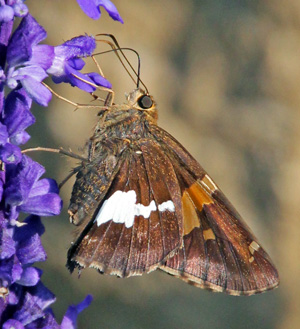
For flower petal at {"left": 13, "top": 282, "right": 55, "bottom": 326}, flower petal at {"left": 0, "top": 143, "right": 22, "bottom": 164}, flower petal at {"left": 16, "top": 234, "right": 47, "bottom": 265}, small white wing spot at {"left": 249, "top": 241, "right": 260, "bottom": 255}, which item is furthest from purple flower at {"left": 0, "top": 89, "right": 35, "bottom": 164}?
small white wing spot at {"left": 249, "top": 241, "right": 260, "bottom": 255}

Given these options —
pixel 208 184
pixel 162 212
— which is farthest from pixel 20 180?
pixel 208 184

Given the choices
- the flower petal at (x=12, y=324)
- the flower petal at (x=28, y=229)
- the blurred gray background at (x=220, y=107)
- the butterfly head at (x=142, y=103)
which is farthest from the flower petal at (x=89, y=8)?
the blurred gray background at (x=220, y=107)

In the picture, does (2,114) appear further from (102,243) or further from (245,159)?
(245,159)

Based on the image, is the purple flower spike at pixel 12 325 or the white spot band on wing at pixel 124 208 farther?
the white spot band on wing at pixel 124 208

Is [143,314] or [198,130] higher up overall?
[198,130]

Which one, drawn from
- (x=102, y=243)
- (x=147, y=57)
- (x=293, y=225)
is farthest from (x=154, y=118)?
(x=293, y=225)

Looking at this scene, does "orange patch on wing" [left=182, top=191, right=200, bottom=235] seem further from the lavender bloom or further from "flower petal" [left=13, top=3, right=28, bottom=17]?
"flower petal" [left=13, top=3, right=28, bottom=17]

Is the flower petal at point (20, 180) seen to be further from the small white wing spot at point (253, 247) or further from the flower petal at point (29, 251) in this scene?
the small white wing spot at point (253, 247)
